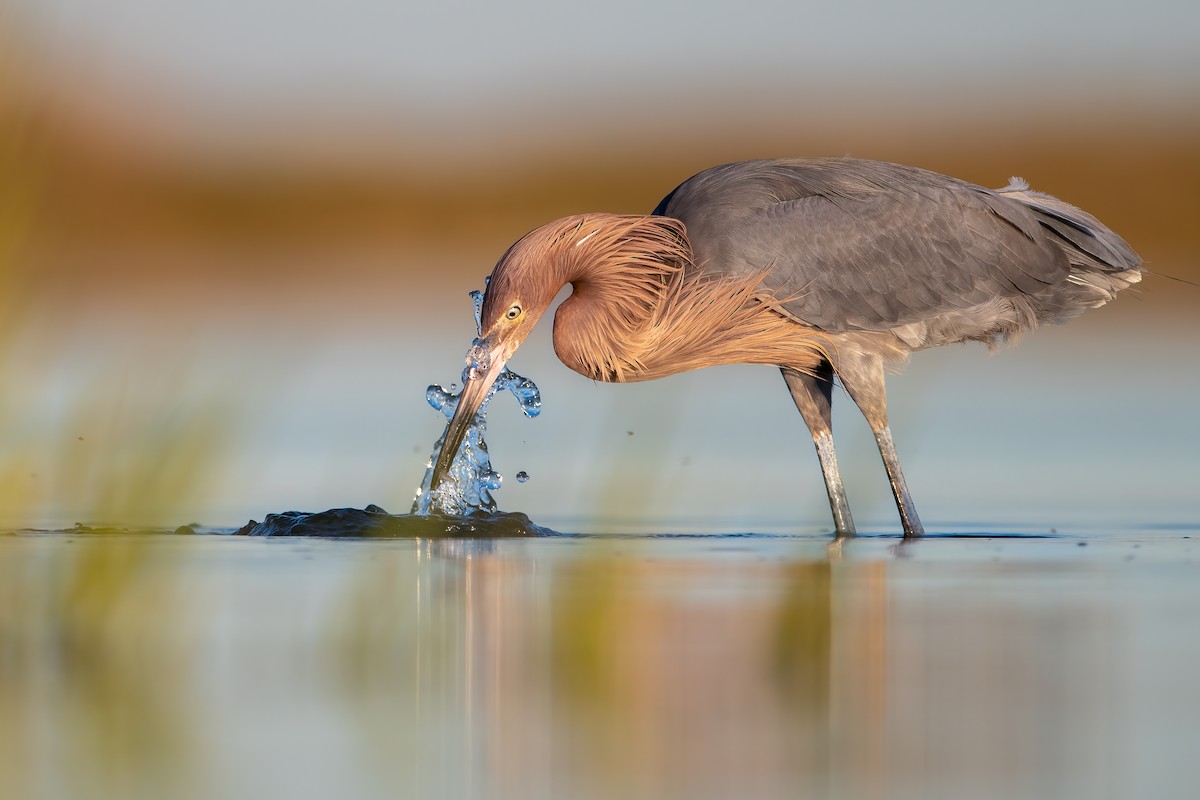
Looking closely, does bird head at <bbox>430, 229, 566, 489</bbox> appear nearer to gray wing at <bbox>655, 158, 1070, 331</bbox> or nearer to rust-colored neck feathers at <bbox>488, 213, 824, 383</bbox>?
rust-colored neck feathers at <bbox>488, 213, 824, 383</bbox>

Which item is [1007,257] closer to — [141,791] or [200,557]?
[200,557]

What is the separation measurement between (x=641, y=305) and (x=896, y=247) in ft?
4.20

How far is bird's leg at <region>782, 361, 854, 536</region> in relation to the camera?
8555mm

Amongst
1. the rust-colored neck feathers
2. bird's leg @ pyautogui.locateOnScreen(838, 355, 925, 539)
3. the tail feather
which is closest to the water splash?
the rust-colored neck feathers

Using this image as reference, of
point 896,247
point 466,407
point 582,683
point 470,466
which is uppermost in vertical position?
point 896,247

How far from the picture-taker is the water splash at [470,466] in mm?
8016

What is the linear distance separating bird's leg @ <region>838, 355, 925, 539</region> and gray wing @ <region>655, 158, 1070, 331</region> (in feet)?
0.58

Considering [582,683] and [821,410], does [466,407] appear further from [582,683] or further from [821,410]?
[582,683]

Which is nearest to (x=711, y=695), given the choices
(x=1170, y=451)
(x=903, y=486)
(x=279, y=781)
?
(x=279, y=781)

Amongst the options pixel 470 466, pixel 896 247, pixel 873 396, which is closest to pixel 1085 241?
pixel 896 247

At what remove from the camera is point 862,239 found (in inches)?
340

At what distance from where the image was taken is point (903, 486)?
8.26m

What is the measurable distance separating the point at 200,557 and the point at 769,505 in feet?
10.2

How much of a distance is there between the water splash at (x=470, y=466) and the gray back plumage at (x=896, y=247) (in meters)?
1.04
